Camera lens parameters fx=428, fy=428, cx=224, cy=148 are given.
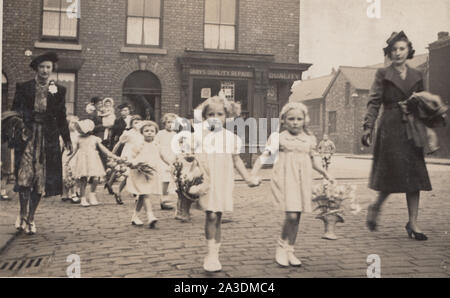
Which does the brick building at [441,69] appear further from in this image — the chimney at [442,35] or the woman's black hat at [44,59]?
the woman's black hat at [44,59]

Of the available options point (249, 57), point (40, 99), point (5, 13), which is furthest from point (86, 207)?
point (249, 57)

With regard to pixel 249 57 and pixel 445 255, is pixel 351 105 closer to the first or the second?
pixel 249 57

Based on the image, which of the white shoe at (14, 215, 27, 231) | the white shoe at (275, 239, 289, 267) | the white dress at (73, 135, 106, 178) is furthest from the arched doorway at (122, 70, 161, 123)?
the white shoe at (275, 239, 289, 267)

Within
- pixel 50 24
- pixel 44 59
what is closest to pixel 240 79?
pixel 50 24

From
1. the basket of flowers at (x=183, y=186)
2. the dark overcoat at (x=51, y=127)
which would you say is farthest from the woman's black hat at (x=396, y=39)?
the dark overcoat at (x=51, y=127)

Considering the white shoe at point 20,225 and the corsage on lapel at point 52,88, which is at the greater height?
the corsage on lapel at point 52,88

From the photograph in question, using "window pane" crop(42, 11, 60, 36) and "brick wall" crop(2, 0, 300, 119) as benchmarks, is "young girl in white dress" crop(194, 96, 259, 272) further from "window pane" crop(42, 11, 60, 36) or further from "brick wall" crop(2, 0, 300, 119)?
"window pane" crop(42, 11, 60, 36)

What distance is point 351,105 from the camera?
10328 millimetres

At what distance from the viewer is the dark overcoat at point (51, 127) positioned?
4414 mm

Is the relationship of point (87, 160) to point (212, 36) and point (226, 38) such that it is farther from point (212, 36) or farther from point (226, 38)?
point (226, 38)

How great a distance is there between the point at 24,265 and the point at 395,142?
354 centimetres

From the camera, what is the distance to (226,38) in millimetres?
8391

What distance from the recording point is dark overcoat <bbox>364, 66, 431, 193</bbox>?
4.19 meters

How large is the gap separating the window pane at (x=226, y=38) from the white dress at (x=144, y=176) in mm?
3717
